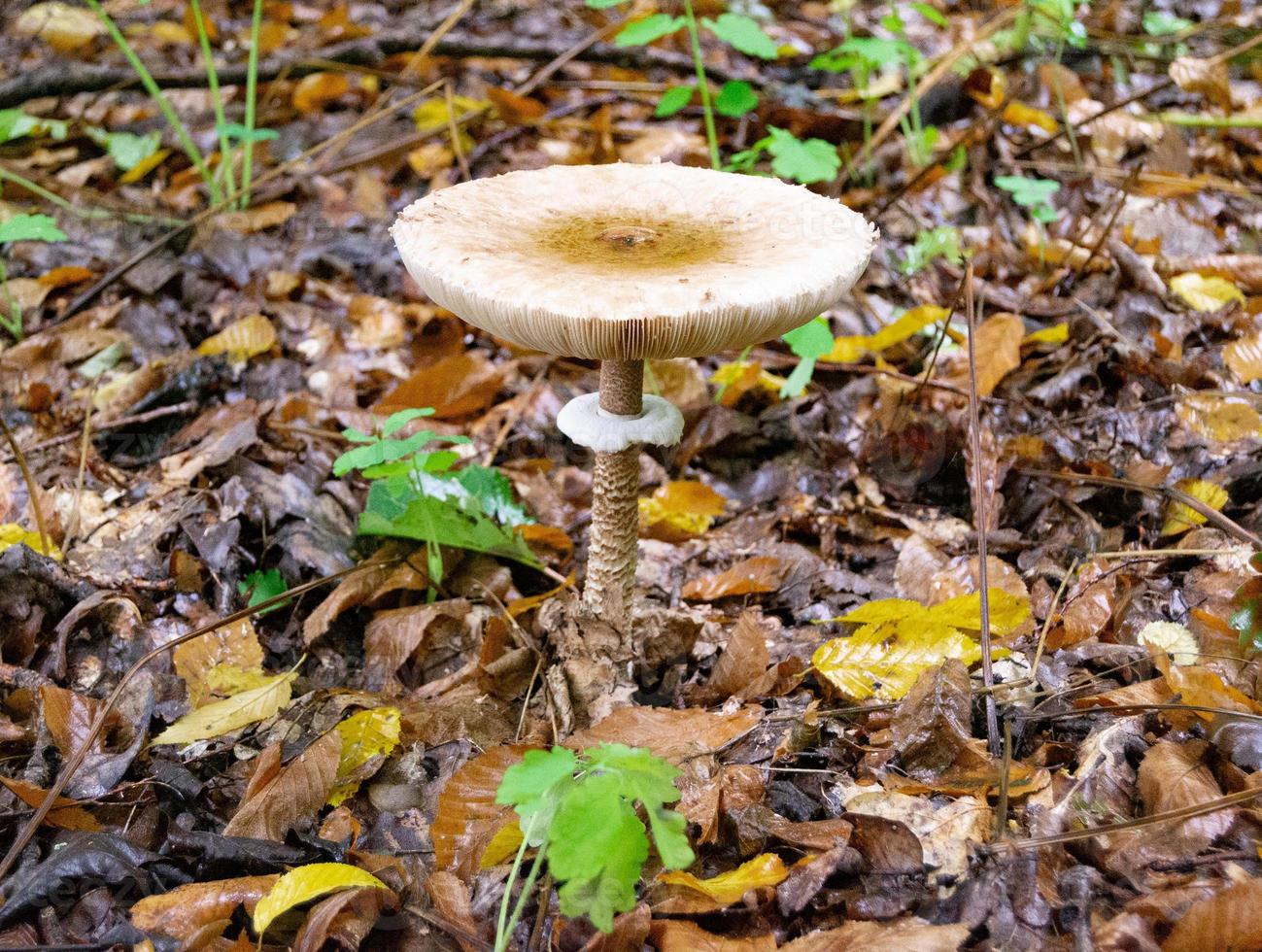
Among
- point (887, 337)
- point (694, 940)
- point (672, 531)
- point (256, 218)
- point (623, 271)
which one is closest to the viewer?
point (694, 940)

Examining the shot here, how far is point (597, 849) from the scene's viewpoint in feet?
5.00

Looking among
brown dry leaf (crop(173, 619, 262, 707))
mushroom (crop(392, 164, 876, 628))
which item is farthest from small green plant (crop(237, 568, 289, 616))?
mushroom (crop(392, 164, 876, 628))

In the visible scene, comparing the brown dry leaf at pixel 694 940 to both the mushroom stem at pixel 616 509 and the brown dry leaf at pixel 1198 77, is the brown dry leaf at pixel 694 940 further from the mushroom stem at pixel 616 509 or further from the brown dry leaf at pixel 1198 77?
the brown dry leaf at pixel 1198 77

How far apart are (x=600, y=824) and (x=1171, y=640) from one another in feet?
5.99

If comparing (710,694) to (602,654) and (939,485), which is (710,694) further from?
(939,485)

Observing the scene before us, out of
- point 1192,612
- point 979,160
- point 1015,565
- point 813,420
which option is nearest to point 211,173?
point 813,420

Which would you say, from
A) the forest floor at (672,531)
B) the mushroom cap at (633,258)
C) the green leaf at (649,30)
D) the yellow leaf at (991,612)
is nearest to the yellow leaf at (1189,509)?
the forest floor at (672,531)

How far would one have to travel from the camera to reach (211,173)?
5578 mm

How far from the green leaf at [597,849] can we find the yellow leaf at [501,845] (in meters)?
0.47

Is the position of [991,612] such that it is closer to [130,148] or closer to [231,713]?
[231,713]

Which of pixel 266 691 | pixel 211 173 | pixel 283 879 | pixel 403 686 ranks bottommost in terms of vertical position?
pixel 403 686

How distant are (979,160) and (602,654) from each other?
3.95 meters

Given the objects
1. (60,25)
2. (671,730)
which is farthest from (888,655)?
(60,25)

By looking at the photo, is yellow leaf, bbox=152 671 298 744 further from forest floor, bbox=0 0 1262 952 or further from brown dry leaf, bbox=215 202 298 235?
A: brown dry leaf, bbox=215 202 298 235
